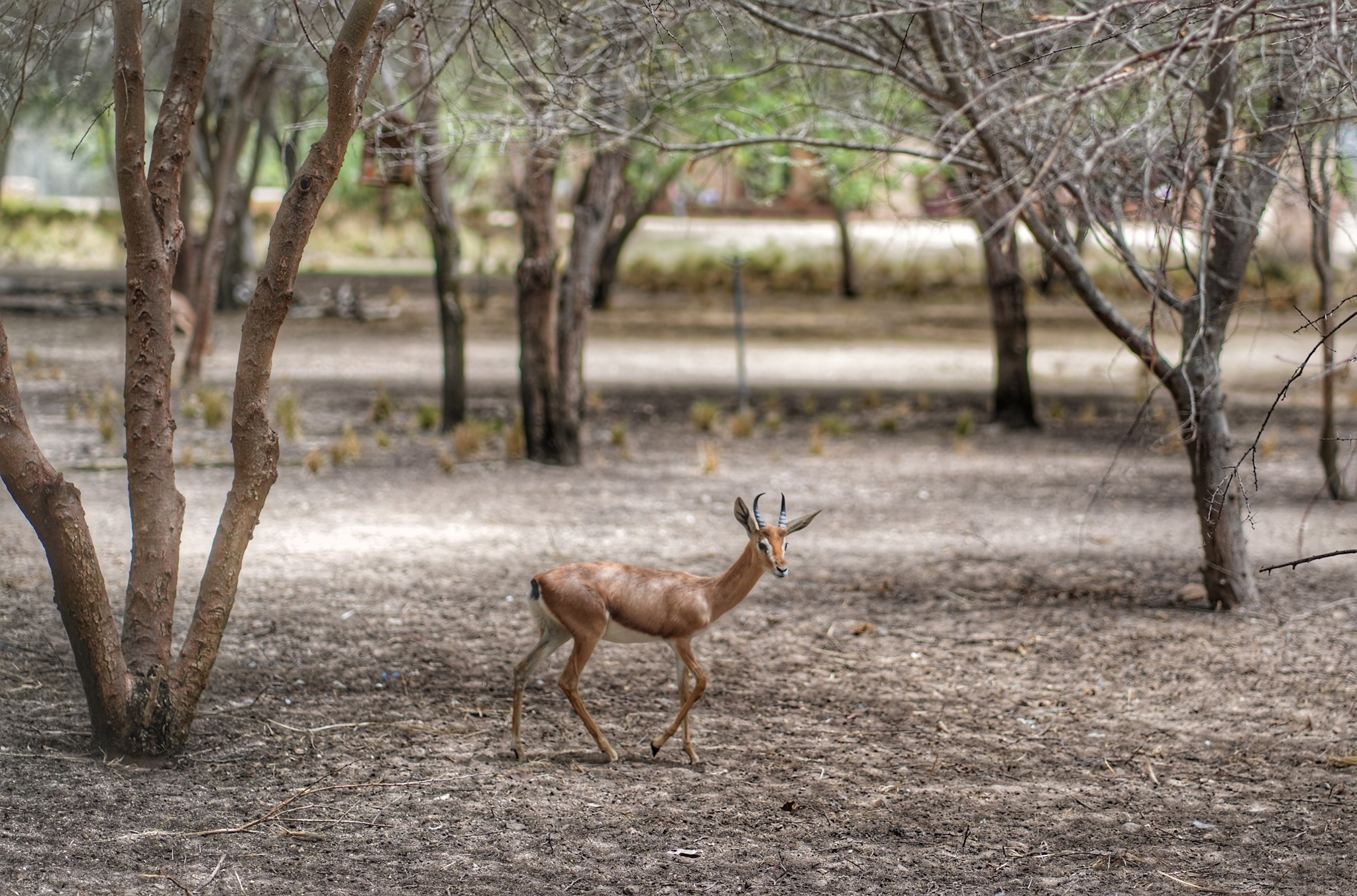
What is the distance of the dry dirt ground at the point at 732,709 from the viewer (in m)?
4.39

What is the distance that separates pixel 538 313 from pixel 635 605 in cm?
632

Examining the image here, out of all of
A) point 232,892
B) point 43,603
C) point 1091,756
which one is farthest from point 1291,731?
point 43,603

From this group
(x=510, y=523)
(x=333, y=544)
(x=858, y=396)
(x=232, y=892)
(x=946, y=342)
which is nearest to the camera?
(x=232, y=892)

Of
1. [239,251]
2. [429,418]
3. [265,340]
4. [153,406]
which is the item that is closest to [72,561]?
[153,406]

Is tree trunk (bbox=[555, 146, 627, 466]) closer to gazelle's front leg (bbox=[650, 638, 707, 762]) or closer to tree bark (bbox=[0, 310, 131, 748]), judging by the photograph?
gazelle's front leg (bbox=[650, 638, 707, 762])

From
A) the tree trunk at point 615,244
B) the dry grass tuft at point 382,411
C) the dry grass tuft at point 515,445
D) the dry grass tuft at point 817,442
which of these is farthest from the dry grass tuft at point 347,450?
the tree trunk at point 615,244

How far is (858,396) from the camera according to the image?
1677 cm

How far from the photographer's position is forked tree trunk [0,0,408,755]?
4.82 meters

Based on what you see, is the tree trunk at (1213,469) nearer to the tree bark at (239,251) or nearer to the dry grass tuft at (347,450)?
the dry grass tuft at (347,450)

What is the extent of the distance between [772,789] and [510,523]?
4.62m

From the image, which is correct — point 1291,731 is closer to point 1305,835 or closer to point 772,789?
point 1305,835

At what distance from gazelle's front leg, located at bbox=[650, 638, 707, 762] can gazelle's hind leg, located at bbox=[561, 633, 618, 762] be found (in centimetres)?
23

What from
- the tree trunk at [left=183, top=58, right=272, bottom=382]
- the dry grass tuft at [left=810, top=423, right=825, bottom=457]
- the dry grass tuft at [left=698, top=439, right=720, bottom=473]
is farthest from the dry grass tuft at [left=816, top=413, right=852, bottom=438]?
the tree trunk at [left=183, top=58, right=272, bottom=382]

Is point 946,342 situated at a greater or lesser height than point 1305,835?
greater
